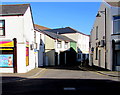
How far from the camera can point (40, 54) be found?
1049 inches

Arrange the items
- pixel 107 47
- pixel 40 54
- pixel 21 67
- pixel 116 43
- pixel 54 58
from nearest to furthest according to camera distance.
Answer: pixel 21 67 → pixel 116 43 → pixel 107 47 → pixel 40 54 → pixel 54 58

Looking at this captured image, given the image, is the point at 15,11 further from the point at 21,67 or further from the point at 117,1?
the point at 117,1

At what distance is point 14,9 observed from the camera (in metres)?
18.7

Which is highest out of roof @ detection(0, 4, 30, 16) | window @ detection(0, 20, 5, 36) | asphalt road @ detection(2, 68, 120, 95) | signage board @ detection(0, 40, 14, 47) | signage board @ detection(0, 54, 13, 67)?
roof @ detection(0, 4, 30, 16)

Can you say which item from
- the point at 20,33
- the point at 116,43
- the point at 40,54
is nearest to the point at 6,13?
the point at 20,33

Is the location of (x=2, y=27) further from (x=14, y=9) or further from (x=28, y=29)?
(x=28, y=29)

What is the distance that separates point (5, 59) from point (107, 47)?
1149 centimetres

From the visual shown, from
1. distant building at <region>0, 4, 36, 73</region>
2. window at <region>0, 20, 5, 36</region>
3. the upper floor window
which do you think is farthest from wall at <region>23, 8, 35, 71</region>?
the upper floor window

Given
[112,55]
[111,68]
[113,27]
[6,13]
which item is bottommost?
[111,68]

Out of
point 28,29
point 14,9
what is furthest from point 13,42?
point 14,9

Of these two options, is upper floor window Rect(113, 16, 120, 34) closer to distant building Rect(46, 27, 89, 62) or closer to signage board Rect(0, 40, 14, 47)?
signage board Rect(0, 40, 14, 47)

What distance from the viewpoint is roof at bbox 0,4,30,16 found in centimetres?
1775

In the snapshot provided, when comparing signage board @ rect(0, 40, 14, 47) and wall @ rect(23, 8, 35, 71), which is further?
wall @ rect(23, 8, 35, 71)

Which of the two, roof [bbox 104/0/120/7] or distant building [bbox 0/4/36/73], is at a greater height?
roof [bbox 104/0/120/7]
